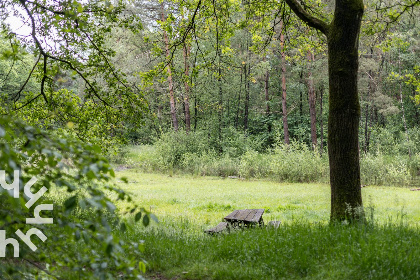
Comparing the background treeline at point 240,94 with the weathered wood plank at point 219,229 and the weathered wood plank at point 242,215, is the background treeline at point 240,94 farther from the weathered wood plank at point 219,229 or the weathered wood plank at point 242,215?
the weathered wood plank at point 242,215

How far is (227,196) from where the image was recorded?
13.5m

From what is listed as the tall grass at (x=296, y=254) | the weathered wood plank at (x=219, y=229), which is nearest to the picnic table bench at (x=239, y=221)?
the weathered wood plank at (x=219, y=229)

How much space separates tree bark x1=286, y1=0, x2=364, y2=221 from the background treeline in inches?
91.6

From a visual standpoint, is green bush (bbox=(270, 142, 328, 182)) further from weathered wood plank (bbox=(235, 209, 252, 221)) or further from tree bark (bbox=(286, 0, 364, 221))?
tree bark (bbox=(286, 0, 364, 221))

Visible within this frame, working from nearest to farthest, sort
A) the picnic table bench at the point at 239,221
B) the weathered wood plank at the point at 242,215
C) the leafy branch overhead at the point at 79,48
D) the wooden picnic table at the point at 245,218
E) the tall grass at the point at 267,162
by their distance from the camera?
1. the leafy branch overhead at the point at 79,48
2. the picnic table bench at the point at 239,221
3. the wooden picnic table at the point at 245,218
4. the weathered wood plank at the point at 242,215
5. the tall grass at the point at 267,162

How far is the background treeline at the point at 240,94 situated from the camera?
761 cm

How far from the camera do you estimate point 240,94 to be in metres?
34.1

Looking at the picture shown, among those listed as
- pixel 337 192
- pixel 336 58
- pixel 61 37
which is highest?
pixel 61 37

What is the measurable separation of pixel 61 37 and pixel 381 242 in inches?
256


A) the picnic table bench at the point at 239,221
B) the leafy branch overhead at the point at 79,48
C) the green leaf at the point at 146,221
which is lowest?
the picnic table bench at the point at 239,221

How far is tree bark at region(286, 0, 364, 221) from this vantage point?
5.68 m

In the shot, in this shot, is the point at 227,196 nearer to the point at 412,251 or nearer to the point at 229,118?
the point at 412,251

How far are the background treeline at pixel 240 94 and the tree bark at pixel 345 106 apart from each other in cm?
233

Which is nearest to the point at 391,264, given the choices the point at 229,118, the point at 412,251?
the point at 412,251
